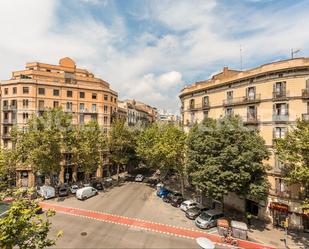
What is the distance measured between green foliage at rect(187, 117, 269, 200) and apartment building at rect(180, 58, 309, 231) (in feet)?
5.55

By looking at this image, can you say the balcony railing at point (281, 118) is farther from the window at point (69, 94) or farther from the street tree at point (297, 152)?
the window at point (69, 94)

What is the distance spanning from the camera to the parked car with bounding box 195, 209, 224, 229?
1000 inches

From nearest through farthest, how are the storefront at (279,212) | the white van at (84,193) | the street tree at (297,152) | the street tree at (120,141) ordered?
the street tree at (297,152)
the storefront at (279,212)
the white van at (84,193)
the street tree at (120,141)

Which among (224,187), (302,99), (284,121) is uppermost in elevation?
(302,99)

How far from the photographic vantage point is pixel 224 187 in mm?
25031

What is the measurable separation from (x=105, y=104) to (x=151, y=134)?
15.8m

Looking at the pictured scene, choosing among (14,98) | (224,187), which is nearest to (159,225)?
(224,187)

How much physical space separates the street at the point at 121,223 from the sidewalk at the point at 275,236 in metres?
4.94

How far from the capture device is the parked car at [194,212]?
91.8ft

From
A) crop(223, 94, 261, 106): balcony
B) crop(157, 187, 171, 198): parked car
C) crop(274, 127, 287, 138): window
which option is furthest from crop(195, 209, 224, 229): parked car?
crop(223, 94, 261, 106): balcony

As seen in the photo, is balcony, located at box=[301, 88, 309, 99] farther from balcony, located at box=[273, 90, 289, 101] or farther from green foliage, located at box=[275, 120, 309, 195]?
green foliage, located at box=[275, 120, 309, 195]

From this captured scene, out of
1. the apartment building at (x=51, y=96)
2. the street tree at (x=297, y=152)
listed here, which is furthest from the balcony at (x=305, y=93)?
the apartment building at (x=51, y=96)

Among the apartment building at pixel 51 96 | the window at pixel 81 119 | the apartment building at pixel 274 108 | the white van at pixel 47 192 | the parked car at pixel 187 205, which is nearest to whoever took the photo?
the apartment building at pixel 274 108

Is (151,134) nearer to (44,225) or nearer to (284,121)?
(284,121)
